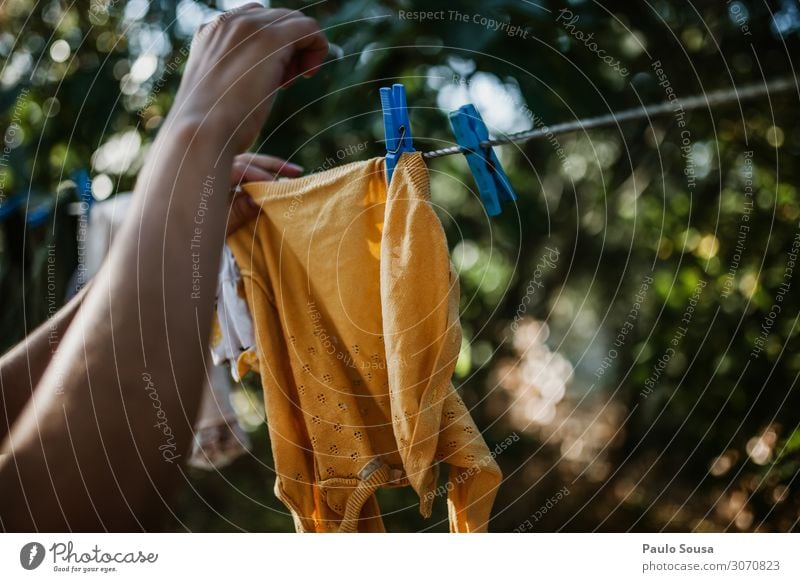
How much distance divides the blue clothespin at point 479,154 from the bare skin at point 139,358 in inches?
8.1

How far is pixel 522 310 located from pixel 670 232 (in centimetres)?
34

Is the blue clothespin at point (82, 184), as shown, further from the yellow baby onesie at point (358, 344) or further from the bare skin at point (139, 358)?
the bare skin at point (139, 358)

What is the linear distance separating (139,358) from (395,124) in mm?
288

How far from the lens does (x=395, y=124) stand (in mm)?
527

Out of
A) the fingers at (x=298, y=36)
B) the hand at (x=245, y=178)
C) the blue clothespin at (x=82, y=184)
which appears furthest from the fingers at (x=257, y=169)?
the blue clothespin at (x=82, y=184)

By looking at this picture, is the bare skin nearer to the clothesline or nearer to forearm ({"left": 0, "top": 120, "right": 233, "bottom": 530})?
forearm ({"left": 0, "top": 120, "right": 233, "bottom": 530})

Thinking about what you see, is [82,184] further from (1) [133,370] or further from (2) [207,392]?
(1) [133,370]

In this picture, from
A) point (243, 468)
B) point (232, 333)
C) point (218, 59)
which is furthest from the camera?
point (243, 468)

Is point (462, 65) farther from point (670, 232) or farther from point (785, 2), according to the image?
point (670, 232)

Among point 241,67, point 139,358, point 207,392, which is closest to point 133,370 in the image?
point 139,358

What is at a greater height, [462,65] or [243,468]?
[462,65]

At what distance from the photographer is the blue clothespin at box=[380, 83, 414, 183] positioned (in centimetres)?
52
